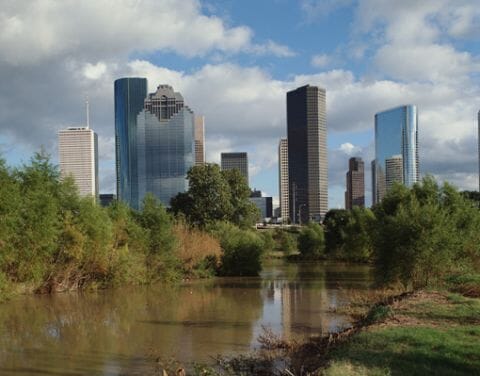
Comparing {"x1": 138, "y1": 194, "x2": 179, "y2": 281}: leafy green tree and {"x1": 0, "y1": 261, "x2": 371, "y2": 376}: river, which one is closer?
{"x1": 0, "y1": 261, "x2": 371, "y2": 376}: river

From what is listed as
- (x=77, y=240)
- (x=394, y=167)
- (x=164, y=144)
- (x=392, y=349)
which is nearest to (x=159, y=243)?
(x=77, y=240)

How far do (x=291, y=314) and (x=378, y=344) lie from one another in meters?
12.8

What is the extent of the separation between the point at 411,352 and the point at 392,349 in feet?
1.63

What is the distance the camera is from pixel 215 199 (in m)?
63.9

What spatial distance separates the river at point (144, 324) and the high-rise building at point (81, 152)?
9055 centimetres

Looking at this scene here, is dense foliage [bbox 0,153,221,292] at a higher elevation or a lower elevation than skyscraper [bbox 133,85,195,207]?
lower

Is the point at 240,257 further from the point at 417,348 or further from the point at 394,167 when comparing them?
the point at 394,167

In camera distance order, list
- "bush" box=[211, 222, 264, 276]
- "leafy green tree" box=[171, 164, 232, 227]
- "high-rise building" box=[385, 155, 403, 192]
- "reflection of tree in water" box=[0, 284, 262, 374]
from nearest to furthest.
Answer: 1. "reflection of tree in water" box=[0, 284, 262, 374]
2. "bush" box=[211, 222, 264, 276]
3. "leafy green tree" box=[171, 164, 232, 227]
4. "high-rise building" box=[385, 155, 403, 192]

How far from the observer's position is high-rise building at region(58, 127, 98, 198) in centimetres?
13000

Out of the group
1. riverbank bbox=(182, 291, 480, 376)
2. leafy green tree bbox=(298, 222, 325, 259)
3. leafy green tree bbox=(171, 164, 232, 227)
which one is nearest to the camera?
riverbank bbox=(182, 291, 480, 376)

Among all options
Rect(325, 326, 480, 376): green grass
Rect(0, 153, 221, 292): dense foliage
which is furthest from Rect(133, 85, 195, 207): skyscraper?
Rect(325, 326, 480, 376): green grass

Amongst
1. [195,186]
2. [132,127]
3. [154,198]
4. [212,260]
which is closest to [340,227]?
[195,186]

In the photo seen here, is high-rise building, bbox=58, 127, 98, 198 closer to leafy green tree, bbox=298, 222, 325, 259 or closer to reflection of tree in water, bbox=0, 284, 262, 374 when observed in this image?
leafy green tree, bbox=298, 222, 325, 259

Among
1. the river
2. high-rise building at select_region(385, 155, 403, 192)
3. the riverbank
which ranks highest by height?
high-rise building at select_region(385, 155, 403, 192)
